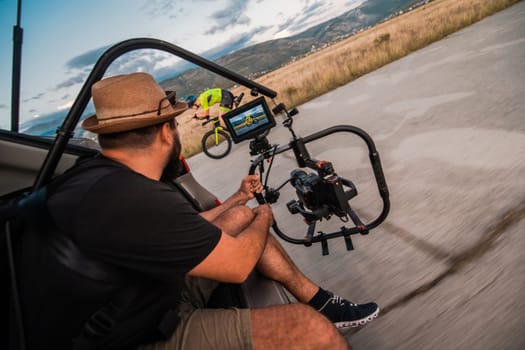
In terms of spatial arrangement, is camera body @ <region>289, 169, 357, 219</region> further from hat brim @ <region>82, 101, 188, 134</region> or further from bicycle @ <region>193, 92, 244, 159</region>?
bicycle @ <region>193, 92, 244, 159</region>

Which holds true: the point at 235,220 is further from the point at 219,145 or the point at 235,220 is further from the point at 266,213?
the point at 219,145

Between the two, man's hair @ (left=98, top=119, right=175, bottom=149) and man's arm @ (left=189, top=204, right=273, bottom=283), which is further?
man's hair @ (left=98, top=119, right=175, bottom=149)

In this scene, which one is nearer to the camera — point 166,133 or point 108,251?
point 108,251

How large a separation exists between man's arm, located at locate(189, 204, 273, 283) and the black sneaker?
1.99 feet

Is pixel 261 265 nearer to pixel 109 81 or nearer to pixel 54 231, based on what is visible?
pixel 54 231

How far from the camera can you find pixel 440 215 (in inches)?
90.3

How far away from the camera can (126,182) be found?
1.03 metres

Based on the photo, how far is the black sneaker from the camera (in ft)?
5.53

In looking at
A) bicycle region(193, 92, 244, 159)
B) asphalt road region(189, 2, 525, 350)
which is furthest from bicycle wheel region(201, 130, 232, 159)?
asphalt road region(189, 2, 525, 350)

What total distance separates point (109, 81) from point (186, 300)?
1.08 metres

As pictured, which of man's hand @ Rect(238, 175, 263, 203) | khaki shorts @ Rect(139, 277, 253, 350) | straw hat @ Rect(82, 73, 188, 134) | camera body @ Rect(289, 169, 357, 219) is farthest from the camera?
man's hand @ Rect(238, 175, 263, 203)

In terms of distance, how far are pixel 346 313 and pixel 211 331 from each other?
33.0 inches

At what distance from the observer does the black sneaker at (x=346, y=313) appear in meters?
1.69

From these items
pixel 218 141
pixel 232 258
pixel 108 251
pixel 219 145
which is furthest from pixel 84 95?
pixel 219 145
